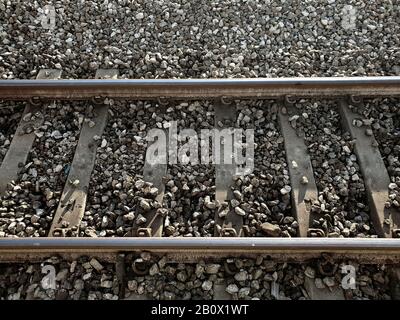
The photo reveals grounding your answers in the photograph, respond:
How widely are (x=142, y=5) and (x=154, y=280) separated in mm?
3682

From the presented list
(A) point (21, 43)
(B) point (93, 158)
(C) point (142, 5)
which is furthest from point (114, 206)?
(C) point (142, 5)

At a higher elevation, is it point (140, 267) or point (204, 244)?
point (204, 244)

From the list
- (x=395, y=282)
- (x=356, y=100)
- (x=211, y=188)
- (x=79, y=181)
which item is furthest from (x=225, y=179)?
(x=356, y=100)

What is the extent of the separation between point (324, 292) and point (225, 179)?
125 centimetres

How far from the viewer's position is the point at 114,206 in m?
3.45

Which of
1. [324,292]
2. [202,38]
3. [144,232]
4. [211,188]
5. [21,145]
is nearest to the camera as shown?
[324,292]

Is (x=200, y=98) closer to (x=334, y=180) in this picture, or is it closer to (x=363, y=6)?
(x=334, y=180)

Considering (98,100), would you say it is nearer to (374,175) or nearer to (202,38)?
(202,38)

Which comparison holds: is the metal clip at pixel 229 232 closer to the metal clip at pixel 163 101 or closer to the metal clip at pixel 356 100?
the metal clip at pixel 163 101

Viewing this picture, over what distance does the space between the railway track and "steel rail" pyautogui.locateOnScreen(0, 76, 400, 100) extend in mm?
11

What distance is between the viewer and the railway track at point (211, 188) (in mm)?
3031

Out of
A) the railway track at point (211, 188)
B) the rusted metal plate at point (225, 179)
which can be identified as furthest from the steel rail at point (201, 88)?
the rusted metal plate at point (225, 179)

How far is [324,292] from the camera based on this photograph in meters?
2.96

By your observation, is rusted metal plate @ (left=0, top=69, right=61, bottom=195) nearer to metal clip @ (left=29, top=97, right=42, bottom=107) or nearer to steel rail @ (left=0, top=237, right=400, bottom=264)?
metal clip @ (left=29, top=97, right=42, bottom=107)
